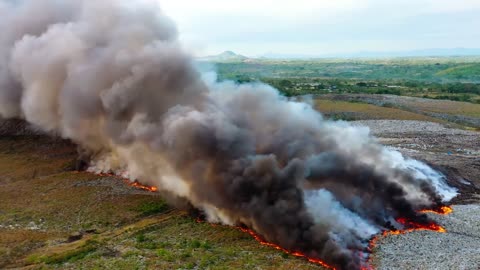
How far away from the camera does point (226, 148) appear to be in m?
33.2

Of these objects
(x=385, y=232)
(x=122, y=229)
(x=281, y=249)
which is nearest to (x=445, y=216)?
(x=385, y=232)

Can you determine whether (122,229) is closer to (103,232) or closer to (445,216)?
(103,232)

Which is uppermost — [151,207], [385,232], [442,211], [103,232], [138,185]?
[138,185]

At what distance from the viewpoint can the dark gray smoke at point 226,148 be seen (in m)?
30.8

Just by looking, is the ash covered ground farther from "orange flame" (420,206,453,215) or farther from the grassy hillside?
the grassy hillside

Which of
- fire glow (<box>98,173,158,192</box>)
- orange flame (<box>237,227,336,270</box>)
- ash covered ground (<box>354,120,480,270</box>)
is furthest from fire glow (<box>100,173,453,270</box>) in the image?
fire glow (<box>98,173,158,192</box>)

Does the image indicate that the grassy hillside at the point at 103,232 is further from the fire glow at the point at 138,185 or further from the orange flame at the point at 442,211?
the orange flame at the point at 442,211

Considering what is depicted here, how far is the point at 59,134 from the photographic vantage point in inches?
2098

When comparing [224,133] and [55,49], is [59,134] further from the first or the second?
[224,133]

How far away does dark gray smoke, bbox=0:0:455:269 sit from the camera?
30766mm

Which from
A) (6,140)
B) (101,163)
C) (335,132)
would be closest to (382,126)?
(335,132)

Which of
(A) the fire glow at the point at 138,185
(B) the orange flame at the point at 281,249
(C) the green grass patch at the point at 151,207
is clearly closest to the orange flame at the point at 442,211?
(B) the orange flame at the point at 281,249

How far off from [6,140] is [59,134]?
272 inches

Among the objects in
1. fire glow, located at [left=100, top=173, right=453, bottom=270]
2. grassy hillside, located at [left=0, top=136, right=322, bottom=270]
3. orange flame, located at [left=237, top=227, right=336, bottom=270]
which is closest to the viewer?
orange flame, located at [left=237, top=227, right=336, bottom=270]
